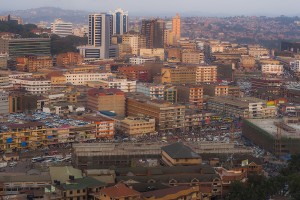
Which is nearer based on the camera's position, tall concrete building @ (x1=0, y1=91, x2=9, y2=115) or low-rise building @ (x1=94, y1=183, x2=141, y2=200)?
low-rise building @ (x1=94, y1=183, x2=141, y2=200)

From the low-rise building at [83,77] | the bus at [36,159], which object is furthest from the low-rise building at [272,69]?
the bus at [36,159]

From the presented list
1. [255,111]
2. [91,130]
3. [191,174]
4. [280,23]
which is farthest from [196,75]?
[280,23]

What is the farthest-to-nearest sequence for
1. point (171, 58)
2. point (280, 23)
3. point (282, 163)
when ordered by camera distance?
point (280, 23), point (171, 58), point (282, 163)

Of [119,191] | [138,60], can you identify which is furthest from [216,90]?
[119,191]

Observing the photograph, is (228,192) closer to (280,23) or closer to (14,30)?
(14,30)

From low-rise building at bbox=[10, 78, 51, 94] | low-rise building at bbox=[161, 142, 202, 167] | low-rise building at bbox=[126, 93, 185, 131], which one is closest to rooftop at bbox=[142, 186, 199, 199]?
low-rise building at bbox=[161, 142, 202, 167]

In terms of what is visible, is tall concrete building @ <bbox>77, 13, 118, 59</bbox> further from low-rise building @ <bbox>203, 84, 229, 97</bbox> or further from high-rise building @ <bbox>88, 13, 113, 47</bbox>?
low-rise building @ <bbox>203, 84, 229, 97</bbox>

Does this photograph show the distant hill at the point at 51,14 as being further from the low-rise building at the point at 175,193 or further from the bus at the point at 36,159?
the low-rise building at the point at 175,193
